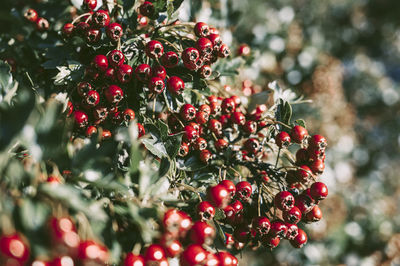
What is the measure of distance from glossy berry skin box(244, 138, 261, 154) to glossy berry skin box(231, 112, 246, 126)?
0.05 m

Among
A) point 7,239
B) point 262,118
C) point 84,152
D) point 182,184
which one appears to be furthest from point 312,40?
point 7,239

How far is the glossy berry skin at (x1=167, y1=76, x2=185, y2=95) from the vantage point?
68cm

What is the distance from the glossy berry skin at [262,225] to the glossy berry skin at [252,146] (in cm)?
17

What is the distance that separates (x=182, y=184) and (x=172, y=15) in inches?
16.9

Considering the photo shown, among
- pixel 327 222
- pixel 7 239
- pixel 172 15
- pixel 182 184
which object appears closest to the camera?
pixel 7 239

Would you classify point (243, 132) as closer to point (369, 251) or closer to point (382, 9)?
point (369, 251)

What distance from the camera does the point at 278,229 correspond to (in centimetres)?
66

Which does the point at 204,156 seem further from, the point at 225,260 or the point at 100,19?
the point at 100,19

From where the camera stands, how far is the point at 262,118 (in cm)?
79

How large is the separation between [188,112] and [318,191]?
0.34m

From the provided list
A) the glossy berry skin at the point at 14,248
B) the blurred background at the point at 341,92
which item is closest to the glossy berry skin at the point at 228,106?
the blurred background at the point at 341,92

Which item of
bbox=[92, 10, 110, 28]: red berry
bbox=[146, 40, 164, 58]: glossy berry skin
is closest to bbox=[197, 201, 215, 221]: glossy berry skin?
bbox=[146, 40, 164, 58]: glossy berry skin

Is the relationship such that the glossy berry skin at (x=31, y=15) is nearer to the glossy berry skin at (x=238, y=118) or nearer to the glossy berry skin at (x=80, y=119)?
the glossy berry skin at (x=80, y=119)

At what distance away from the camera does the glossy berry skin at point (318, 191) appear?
0.66m
